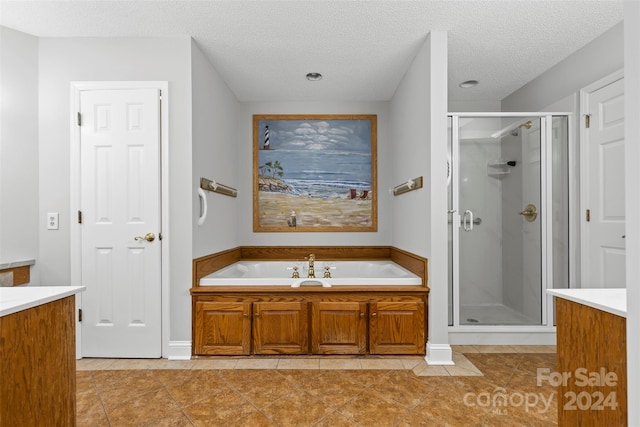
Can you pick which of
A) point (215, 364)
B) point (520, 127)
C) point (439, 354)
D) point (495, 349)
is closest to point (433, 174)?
point (520, 127)

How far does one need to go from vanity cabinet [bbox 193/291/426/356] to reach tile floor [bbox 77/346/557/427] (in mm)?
98

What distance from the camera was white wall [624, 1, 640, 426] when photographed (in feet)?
2.52

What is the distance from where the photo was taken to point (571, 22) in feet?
8.21

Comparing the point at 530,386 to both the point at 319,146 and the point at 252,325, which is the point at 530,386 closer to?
the point at 252,325

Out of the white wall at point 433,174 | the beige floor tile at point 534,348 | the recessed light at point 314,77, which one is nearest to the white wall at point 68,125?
the recessed light at point 314,77

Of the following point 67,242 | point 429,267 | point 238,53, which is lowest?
point 429,267

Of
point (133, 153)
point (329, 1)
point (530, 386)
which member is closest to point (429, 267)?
point (530, 386)

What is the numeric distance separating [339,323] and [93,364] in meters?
1.80

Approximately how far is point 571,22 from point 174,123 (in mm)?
2953

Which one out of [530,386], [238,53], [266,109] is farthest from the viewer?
[266,109]

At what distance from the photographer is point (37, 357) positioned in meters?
1.20

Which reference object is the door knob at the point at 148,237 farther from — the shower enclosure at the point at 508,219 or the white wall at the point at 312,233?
the shower enclosure at the point at 508,219

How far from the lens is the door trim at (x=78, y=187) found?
2.63 m

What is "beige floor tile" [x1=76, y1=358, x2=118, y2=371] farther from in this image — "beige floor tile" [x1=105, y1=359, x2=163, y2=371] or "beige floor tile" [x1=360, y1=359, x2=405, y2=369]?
"beige floor tile" [x1=360, y1=359, x2=405, y2=369]
